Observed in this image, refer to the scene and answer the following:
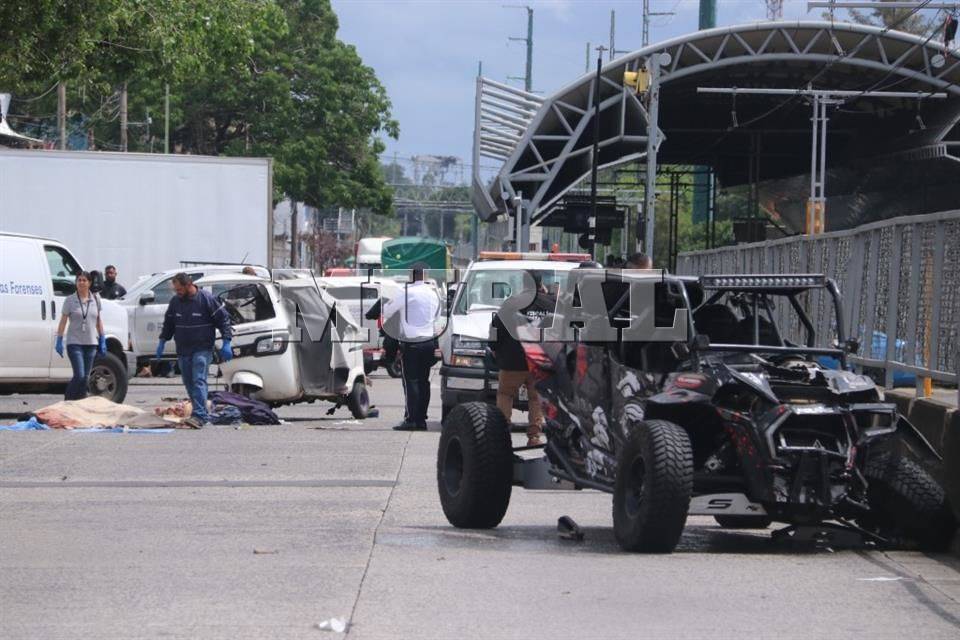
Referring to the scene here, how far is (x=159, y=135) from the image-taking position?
5906 centimetres

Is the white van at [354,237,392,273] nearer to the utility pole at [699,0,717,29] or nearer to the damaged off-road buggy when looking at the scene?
the utility pole at [699,0,717,29]

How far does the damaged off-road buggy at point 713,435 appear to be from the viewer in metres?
8.93

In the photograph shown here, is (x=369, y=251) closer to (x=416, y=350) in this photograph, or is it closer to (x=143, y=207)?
(x=143, y=207)

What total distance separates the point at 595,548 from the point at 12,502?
5096 millimetres

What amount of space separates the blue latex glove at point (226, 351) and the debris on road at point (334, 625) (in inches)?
435

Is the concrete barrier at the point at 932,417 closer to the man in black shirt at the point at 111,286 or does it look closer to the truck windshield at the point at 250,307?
the truck windshield at the point at 250,307

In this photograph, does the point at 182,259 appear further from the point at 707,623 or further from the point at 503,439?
the point at 707,623

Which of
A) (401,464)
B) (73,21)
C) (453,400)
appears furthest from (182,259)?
(401,464)

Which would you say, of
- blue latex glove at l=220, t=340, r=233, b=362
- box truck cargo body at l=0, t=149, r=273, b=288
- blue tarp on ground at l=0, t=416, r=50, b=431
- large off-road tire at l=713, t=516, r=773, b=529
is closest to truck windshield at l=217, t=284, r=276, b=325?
blue latex glove at l=220, t=340, r=233, b=362

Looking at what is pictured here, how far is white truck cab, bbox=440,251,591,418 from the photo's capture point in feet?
60.2

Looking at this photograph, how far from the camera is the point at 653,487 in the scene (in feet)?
28.9

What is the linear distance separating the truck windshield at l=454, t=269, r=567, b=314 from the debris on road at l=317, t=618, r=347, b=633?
1222 cm

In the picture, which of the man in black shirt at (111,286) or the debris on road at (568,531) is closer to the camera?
the debris on road at (568,531)

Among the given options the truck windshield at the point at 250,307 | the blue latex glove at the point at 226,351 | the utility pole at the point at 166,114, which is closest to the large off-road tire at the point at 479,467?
the blue latex glove at the point at 226,351
